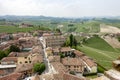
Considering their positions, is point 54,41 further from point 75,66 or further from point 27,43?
point 75,66

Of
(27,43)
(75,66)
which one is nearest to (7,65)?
(75,66)

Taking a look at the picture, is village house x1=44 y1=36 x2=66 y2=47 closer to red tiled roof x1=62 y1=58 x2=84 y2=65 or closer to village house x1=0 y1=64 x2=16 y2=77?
red tiled roof x1=62 y1=58 x2=84 y2=65

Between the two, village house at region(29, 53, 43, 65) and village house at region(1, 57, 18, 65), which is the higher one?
village house at region(29, 53, 43, 65)

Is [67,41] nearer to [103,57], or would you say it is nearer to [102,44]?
[103,57]

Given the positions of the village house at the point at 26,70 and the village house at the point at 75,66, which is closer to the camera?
the village house at the point at 26,70

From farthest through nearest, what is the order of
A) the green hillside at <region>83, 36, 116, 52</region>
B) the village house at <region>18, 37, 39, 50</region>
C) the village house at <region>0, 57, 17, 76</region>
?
the green hillside at <region>83, 36, 116, 52</region>, the village house at <region>18, 37, 39, 50</region>, the village house at <region>0, 57, 17, 76</region>

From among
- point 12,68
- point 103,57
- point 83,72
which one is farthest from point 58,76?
point 103,57

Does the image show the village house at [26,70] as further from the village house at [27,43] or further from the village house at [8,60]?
the village house at [27,43]

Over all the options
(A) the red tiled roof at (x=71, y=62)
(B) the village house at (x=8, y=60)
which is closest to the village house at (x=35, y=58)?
(B) the village house at (x=8, y=60)

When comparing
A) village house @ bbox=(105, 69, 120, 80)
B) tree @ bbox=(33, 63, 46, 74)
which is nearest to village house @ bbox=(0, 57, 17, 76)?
tree @ bbox=(33, 63, 46, 74)

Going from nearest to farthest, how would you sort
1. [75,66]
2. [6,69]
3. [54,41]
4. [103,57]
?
[6,69] → [75,66] → [103,57] → [54,41]

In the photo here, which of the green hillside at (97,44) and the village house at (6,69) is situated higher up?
the village house at (6,69)
